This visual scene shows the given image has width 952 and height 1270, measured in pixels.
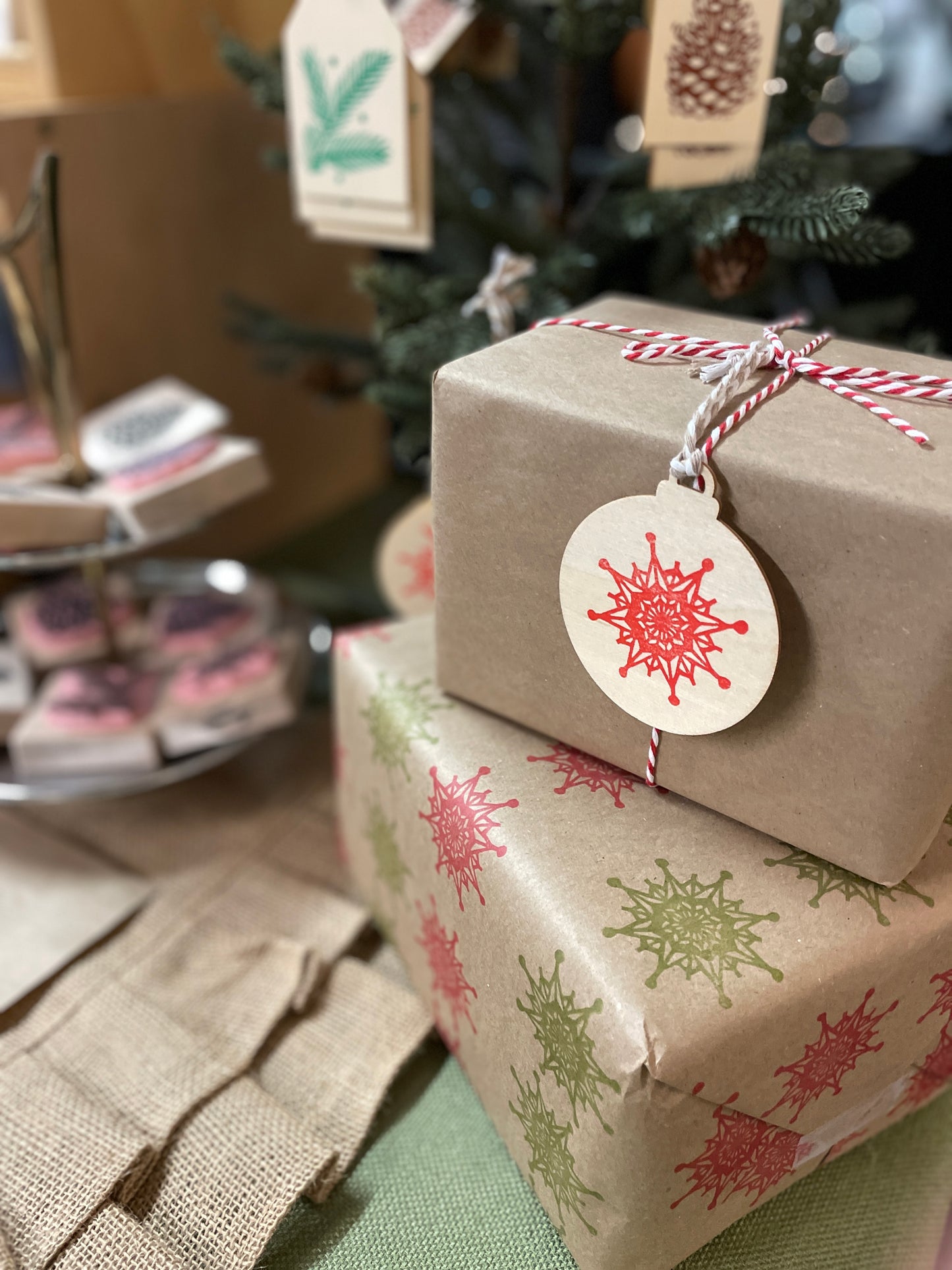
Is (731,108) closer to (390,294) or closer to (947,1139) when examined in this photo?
(390,294)

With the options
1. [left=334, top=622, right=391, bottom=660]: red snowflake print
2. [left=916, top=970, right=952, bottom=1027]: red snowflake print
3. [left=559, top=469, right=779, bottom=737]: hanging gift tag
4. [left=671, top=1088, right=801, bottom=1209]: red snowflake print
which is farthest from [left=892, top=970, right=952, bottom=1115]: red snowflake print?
[left=334, top=622, right=391, bottom=660]: red snowflake print

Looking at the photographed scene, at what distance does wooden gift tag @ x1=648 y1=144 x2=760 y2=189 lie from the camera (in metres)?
0.67

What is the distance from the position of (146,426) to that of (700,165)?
0.55 metres

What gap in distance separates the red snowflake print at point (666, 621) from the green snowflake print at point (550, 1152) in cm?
24

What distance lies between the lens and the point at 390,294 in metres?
0.77

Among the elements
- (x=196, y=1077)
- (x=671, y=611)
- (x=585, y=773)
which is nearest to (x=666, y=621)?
(x=671, y=611)

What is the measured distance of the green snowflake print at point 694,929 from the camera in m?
0.47

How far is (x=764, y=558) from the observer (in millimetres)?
459

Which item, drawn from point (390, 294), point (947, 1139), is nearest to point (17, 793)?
point (390, 294)

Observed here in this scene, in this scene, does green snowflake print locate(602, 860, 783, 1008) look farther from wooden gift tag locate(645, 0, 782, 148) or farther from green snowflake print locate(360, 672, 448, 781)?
wooden gift tag locate(645, 0, 782, 148)

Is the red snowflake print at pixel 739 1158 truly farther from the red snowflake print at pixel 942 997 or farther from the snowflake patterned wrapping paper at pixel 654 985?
the red snowflake print at pixel 942 997

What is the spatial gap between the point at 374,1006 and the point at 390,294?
1.85 ft

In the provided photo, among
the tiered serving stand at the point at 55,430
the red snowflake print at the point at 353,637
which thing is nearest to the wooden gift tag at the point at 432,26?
the tiered serving stand at the point at 55,430

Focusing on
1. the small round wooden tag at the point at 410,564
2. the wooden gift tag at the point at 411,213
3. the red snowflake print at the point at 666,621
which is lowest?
the small round wooden tag at the point at 410,564
